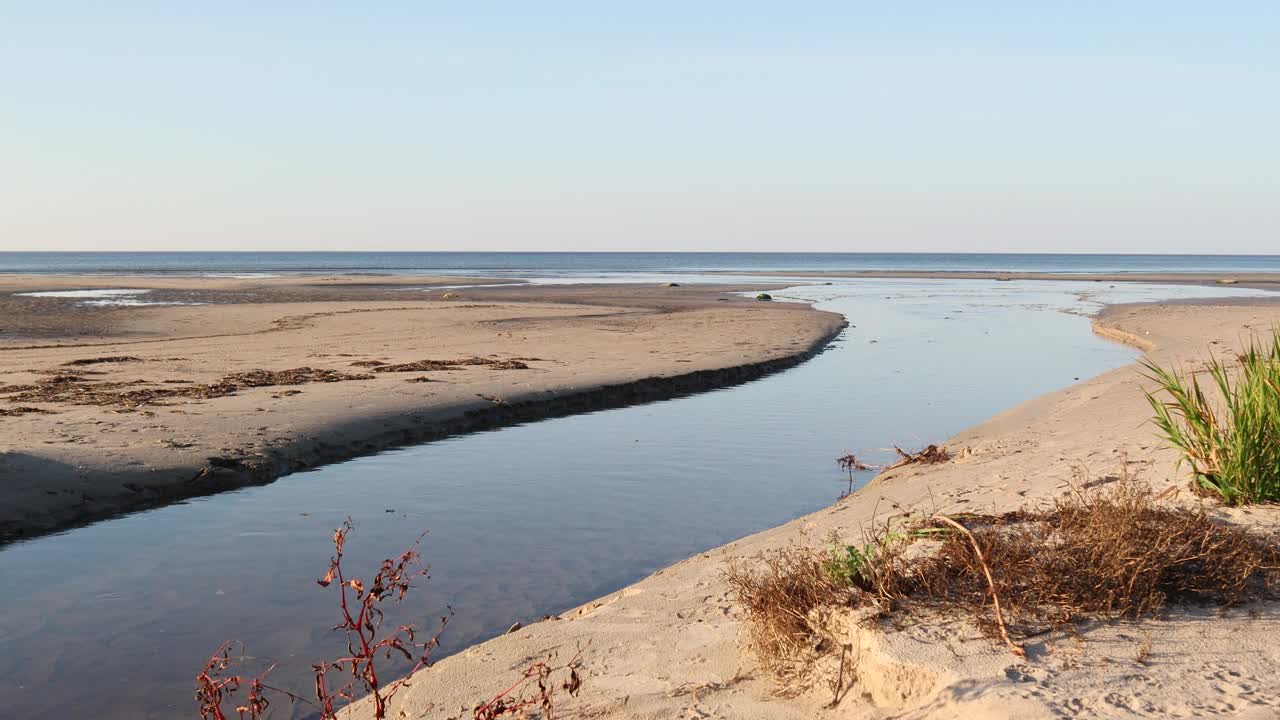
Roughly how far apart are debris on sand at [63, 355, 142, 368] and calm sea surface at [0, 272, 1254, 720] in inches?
357

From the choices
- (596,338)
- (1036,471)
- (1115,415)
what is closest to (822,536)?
(1036,471)

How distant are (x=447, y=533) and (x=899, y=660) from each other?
20.0 ft

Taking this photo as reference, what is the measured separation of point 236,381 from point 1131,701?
15.2 meters

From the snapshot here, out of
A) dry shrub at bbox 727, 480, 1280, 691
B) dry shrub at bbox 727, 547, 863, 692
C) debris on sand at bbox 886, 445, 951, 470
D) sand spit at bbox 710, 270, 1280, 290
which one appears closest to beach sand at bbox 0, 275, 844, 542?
debris on sand at bbox 886, 445, 951, 470

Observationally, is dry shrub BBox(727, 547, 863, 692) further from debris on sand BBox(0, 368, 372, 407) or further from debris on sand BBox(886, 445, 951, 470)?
debris on sand BBox(0, 368, 372, 407)

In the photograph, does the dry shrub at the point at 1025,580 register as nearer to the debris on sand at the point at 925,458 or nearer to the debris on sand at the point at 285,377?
the debris on sand at the point at 925,458

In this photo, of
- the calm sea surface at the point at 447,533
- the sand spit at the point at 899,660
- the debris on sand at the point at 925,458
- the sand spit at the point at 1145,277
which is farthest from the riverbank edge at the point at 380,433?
the sand spit at the point at 1145,277

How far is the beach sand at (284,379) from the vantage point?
11148 millimetres

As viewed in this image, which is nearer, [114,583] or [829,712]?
[829,712]

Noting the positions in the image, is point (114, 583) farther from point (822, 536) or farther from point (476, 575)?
point (822, 536)

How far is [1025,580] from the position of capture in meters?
4.95

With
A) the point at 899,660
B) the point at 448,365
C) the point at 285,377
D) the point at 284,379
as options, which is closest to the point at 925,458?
the point at 899,660

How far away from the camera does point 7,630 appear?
24.3 ft

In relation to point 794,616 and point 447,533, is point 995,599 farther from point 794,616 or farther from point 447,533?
point 447,533
